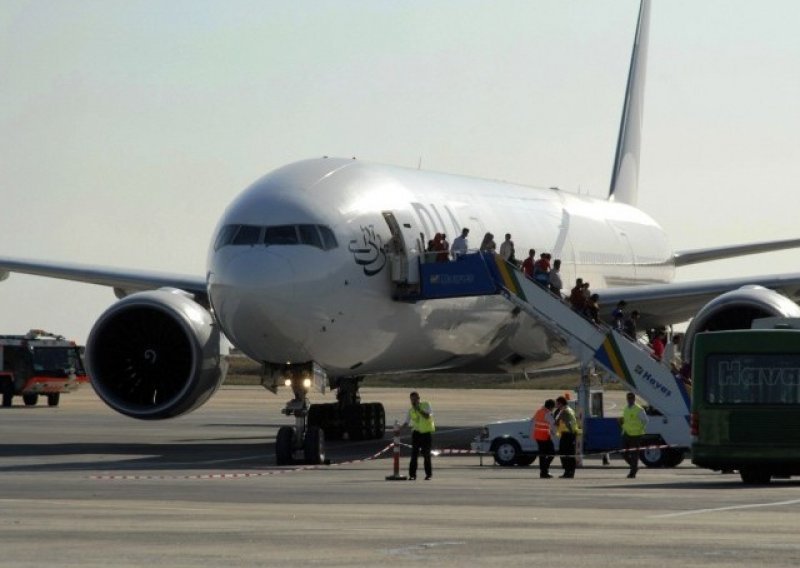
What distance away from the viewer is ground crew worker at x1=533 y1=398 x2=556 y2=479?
88.8 feet

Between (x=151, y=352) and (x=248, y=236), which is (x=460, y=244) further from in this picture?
(x=151, y=352)

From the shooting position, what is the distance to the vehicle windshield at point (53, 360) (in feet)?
201

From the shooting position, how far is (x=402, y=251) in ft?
106

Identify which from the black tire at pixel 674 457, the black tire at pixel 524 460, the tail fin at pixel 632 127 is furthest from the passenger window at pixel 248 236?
the tail fin at pixel 632 127

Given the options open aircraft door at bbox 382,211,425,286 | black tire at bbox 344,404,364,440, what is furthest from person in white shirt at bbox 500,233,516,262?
black tire at bbox 344,404,364,440

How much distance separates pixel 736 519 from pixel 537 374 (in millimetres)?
24658

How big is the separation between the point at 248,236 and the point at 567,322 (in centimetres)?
651

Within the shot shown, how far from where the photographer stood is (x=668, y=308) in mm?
40125

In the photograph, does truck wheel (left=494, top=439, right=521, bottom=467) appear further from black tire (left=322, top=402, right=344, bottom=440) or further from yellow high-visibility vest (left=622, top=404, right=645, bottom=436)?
black tire (left=322, top=402, right=344, bottom=440)

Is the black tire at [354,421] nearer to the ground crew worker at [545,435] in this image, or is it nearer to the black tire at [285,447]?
the black tire at [285,447]

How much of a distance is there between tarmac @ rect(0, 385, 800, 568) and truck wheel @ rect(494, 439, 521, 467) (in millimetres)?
402

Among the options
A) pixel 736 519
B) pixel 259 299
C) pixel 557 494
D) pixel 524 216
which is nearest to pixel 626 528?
pixel 736 519

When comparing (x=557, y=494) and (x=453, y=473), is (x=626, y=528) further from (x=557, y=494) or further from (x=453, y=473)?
(x=453, y=473)

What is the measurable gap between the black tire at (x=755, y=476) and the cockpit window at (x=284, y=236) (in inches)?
310
